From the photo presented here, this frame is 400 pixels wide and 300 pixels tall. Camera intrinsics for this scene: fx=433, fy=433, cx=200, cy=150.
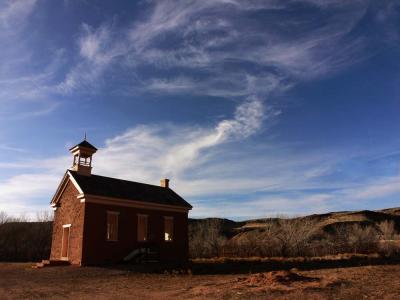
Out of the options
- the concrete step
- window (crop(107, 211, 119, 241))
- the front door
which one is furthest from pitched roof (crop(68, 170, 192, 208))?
the concrete step

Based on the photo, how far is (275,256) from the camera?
37.1 meters

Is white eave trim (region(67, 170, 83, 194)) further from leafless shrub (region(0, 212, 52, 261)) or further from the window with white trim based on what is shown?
leafless shrub (region(0, 212, 52, 261))

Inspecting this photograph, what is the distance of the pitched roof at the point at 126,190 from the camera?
28.7m

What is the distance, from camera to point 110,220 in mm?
29047

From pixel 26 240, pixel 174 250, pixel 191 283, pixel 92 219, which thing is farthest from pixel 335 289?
pixel 26 240

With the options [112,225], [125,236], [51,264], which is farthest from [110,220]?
[51,264]

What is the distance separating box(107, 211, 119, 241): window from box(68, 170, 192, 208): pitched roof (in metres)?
1.21

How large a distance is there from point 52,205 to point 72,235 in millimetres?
4891

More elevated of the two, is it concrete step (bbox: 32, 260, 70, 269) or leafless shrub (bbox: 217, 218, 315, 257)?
leafless shrub (bbox: 217, 218, 315, 257)

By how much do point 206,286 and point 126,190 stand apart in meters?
15.9

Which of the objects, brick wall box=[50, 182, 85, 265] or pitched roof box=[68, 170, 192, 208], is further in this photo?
pitched roof box=[68, 170, 192, 208]

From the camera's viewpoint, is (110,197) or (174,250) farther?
(174,250)

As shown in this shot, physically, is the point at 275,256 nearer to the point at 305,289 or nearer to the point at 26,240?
the point at 305,289

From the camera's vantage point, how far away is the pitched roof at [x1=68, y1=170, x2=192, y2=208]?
2872cm
